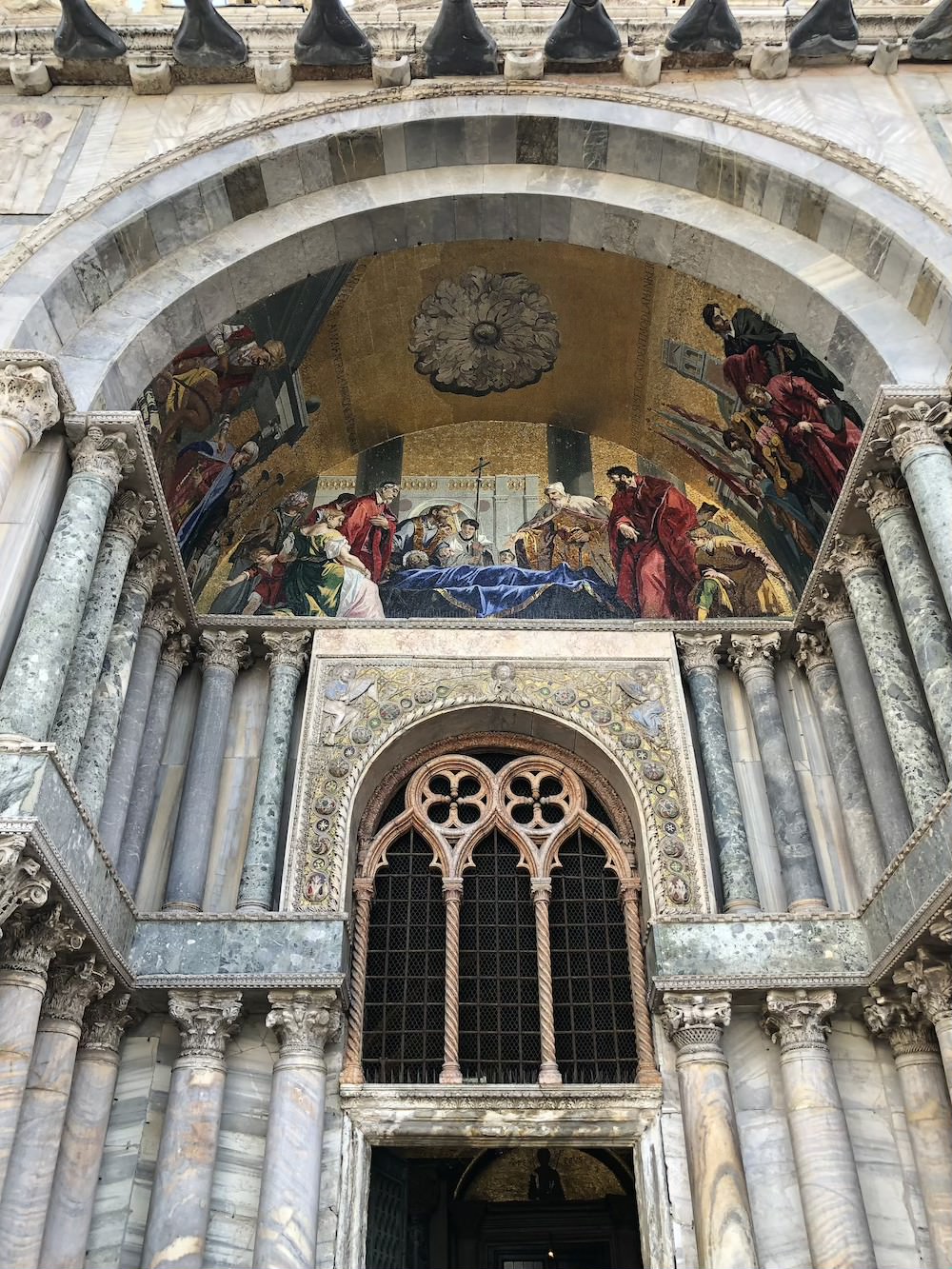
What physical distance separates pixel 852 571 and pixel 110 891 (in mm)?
6354

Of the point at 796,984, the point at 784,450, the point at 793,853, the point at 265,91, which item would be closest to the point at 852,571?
the point at 784,450

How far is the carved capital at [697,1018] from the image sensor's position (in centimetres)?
788

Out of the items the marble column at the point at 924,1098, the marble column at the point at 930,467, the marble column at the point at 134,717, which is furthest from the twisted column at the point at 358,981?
the marble column at the point at 930,467

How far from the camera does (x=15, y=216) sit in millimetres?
9258

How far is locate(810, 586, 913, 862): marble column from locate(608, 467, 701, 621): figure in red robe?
4.95ft

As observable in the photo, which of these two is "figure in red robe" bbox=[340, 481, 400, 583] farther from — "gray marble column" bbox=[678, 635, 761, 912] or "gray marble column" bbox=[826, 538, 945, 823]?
"gray marble column" bbox=[826, 538, 945, 823]

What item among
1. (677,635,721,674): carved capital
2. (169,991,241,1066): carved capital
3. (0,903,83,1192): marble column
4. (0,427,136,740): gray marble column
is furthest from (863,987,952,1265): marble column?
(0,427,136,740): gray marble column

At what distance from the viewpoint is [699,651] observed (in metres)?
10.1

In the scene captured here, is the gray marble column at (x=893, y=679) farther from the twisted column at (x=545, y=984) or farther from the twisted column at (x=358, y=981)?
the twisted column at (x=358, y=981)

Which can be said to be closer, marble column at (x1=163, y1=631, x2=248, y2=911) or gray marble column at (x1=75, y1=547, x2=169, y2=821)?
gray marble column at (x1=75, y1=547, x2=169, y2=821)

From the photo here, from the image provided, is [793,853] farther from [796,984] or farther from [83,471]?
[83,471]

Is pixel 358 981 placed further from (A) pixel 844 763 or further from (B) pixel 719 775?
(A) pixel 844 763

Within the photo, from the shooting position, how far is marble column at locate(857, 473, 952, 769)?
735 cm

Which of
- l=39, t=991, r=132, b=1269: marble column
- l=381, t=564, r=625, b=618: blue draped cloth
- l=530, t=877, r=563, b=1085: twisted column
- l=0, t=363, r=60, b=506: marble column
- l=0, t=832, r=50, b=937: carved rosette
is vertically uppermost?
l=381, t=564, r=625, b=618: blue draped cloth
